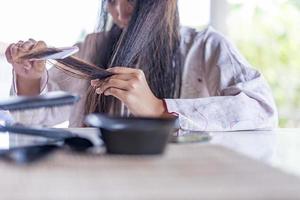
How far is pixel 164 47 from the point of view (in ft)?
4.76

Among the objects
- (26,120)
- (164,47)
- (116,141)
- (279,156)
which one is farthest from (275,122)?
(116,141)

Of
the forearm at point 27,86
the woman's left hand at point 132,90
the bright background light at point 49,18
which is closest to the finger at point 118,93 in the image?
the woman's left hand at point 132,90

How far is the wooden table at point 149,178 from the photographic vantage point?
0.43m

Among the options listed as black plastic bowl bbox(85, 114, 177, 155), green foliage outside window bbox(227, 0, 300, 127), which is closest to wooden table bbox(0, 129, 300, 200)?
black plastic bowl bbox(85, 114, 177, 155)

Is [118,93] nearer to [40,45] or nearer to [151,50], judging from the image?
[40,45]

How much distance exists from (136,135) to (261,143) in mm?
466

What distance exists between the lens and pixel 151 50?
1422mm

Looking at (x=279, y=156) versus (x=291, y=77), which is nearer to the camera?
(x=279, y=156)

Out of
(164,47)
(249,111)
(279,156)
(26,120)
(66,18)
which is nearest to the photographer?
(279,156)

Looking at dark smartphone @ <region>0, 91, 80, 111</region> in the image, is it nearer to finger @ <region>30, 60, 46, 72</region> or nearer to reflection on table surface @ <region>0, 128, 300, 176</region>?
reflection on table surface @ <region>0, 128, 300, 176</region>

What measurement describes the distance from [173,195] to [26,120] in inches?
28.8

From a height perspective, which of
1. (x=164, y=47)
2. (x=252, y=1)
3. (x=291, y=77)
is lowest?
(x=291, y=77)

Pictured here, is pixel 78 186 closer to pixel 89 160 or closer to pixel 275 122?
pixel 89 160

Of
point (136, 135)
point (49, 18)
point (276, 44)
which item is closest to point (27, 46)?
point (136, 135)
